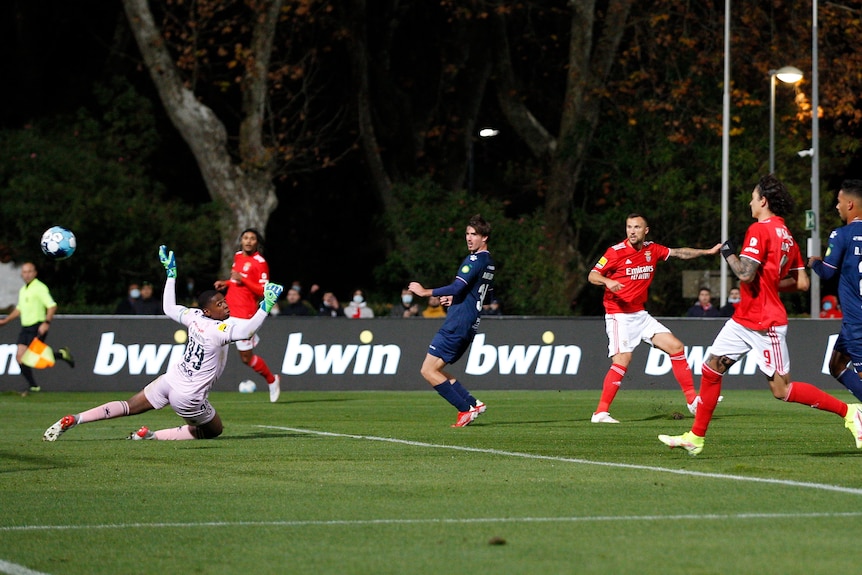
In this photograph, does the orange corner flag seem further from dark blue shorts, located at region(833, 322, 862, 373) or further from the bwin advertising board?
dark blue shorts, located at region(833, 322, 862, 373)

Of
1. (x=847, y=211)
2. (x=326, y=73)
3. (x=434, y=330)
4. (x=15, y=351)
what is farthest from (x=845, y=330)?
(x=326, y=73)

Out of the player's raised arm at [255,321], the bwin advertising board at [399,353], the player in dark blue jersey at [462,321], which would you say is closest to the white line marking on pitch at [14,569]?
the player's raised arm at [255,321]

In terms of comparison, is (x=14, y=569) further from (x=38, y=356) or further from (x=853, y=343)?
(x=38, y=356)

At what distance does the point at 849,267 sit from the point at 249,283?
10351 mm

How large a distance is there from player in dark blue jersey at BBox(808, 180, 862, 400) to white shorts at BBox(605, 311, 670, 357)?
4576mm

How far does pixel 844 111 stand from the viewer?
37.6 metres

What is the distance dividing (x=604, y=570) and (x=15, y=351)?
1905 cm

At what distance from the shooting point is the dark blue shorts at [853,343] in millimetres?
10883

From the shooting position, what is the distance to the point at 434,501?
340 inches

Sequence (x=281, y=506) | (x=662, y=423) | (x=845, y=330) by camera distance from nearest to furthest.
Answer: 1. (x=281, y=506)
2. (x=845, y=330)
3. (x=662, y=423)

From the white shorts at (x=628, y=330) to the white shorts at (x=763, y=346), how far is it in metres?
4.55

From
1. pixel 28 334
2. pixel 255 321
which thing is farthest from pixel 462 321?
pixel 28 334

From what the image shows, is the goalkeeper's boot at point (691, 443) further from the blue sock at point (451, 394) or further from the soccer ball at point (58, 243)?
the soccer ball at point (58, 243)

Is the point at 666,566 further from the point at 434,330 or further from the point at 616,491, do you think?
the point at 434,330
